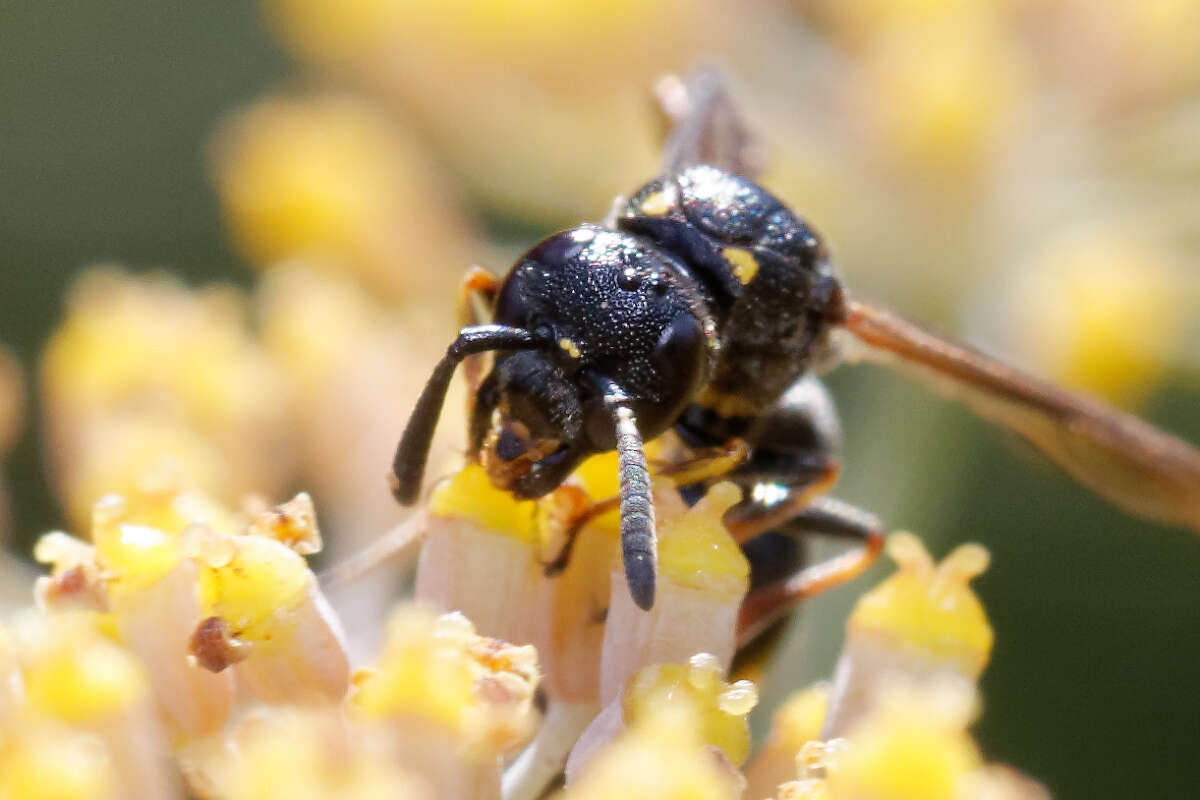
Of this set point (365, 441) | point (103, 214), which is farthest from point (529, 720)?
point (103, 214)

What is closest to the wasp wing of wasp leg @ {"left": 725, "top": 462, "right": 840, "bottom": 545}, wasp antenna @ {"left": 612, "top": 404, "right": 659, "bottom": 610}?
wasp leg @ {"left": 725, "top": 462, "right": 840, "bottom": 545}

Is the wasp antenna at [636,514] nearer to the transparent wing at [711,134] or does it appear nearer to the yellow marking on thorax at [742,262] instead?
the yellow marking on thorax at [742,262]

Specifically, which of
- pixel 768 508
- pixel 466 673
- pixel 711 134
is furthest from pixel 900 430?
pixel 466 673

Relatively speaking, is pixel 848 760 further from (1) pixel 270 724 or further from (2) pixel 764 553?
(2) pixel 764 553

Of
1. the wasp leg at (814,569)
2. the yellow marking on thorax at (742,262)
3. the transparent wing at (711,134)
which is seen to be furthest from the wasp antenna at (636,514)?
the transparent wing at (711,134)

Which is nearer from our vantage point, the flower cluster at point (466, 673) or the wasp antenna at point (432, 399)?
the flower cluster at point (466, 673)

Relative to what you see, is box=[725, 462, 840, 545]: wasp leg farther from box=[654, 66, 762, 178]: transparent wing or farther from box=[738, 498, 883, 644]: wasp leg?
box=[654, 66, 762, 178]: transparent wing

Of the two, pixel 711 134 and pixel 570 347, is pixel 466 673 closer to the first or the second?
pixel 570 347

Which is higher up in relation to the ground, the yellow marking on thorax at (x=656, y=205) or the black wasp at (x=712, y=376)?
the yellow marking on thorax at (x=656, y=205)
